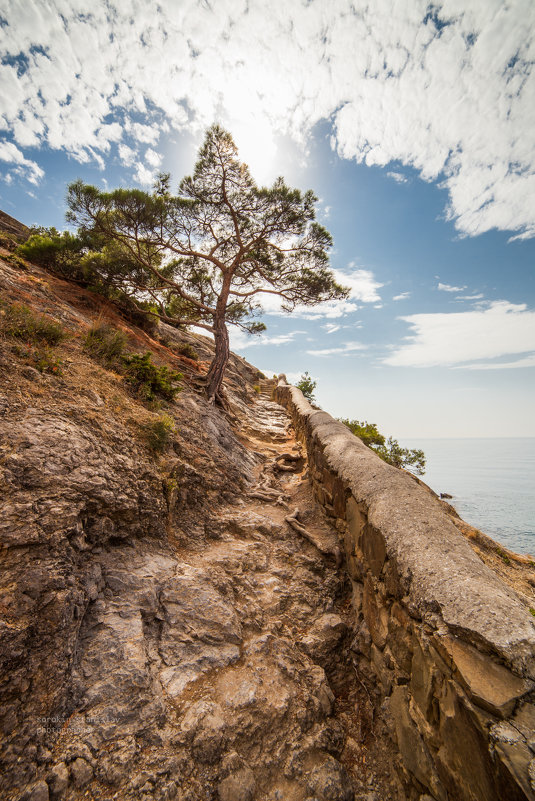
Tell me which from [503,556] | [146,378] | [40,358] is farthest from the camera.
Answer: [503,556]

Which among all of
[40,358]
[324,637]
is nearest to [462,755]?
[324,637]

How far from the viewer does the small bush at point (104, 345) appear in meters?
5.63

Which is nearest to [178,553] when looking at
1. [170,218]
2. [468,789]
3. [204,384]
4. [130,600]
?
[130,600]

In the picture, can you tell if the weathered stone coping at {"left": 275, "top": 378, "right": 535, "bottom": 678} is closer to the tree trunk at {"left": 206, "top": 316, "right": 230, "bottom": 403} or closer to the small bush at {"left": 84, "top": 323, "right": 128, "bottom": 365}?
the small bush at {"left": 84, "top": 323, "right": 128, "bottom": 365}

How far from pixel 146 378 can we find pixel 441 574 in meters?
5.52

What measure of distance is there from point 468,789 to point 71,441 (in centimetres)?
399

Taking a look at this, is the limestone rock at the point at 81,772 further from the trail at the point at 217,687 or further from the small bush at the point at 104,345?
the small bush at the point at 104,345

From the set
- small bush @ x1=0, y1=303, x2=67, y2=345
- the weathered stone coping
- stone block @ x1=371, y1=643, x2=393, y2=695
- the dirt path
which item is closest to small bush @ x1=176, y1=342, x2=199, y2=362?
small bush @ x1=0, y1=303, x2=67, y2=345

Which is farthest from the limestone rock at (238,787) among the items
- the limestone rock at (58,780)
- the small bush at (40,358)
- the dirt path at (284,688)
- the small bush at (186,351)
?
→ the small bush at (186,351)

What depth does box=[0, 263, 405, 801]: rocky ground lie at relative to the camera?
1.97 meters

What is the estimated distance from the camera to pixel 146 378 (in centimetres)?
595

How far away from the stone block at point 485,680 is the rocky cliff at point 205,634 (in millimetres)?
15

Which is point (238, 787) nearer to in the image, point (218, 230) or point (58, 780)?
point (58, 780)

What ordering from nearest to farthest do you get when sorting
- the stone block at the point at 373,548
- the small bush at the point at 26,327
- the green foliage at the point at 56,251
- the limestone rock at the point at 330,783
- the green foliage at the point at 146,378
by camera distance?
the limestone rock at the point at 330,783 < the stone block at the point at 373,548 < the small bush at the point at 26,327 < the green foliage at the point at 146,378 < the green foliage at the point at 56,251
